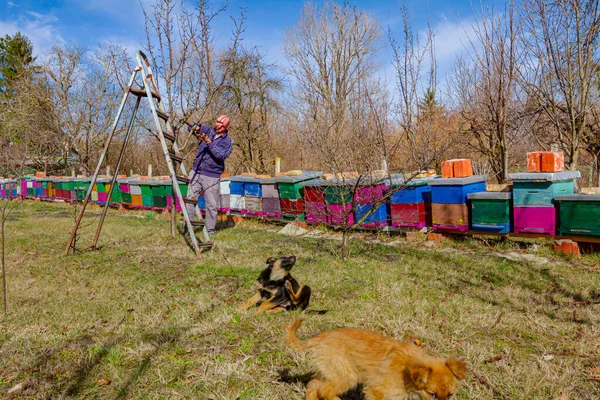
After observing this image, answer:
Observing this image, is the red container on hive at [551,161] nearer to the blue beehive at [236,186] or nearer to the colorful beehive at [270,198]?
the colorful beehive at [270,198]

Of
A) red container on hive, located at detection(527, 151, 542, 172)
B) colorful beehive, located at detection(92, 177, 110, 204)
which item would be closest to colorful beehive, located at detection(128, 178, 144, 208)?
colorful beehive, located at detection(92, 177, 110, 204)

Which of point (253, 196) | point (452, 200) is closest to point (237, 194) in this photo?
point (253, 196)

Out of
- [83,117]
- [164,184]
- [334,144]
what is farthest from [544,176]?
[83,117]

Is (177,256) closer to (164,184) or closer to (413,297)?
(413,297)

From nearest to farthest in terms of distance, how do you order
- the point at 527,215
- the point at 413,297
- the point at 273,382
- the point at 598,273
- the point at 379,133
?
the point at 273,382 → the point at 413,297 → the point at 598,273 → the point at 379,133 → the point at 527,215

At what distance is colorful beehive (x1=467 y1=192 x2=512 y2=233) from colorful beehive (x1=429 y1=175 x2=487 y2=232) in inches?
5.4

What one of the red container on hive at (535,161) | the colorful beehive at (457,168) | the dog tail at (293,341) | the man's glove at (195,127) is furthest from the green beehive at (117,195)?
the dog tail at (293,341)

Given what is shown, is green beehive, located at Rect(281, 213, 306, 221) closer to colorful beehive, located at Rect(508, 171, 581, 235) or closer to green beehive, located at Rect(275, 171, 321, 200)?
green beehive, located at Rect(275, 171, 321, 200)

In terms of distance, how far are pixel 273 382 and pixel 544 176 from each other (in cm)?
465

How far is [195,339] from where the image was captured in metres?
2.94

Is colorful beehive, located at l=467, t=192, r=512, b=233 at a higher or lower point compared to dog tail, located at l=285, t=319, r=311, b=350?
higher

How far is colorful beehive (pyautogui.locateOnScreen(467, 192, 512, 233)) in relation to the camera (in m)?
5.72

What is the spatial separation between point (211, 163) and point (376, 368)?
18.7 feet

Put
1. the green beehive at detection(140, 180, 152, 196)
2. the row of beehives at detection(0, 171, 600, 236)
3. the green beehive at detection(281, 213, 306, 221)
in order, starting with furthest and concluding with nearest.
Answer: the green beehive at detection(140, 180, 152, 196) → the green beehive at detection(281, 213, 306, 221) → the row of beehives at detection(0, 171, 600, 236)
